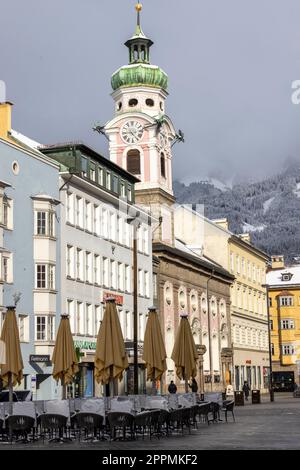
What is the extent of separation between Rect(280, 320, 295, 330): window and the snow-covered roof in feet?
15.0

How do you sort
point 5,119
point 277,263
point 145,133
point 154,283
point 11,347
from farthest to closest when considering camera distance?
point 277,263
point 145,133
point 154,283
point 5,119
point 11,347

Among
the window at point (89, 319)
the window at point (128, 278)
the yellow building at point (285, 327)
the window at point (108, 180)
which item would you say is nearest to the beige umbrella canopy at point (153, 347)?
the window at point (89, 319)

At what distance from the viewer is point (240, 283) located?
283 feet

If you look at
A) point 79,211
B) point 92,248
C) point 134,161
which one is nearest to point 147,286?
point 92,248

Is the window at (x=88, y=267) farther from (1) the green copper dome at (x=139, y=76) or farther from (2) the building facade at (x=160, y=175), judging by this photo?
(1) the green copper dome at (x=139, y=76)

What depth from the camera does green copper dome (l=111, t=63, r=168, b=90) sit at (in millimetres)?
74312

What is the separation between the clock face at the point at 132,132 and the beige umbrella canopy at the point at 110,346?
45590 millimetres

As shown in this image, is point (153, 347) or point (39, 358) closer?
point (153, 347)

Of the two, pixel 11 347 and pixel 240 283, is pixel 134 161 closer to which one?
pixel 240 283

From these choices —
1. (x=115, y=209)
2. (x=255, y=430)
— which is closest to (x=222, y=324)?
(x=115, y=209)

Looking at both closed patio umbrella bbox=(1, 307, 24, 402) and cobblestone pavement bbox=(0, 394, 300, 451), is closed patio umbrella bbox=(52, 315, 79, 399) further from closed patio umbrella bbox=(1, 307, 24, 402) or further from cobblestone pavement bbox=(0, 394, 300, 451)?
cobblestone pavement bbox=(0, 394, 300, 451)

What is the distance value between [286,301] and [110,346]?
84.1 meters

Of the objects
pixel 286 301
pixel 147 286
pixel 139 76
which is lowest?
pixel 147 286

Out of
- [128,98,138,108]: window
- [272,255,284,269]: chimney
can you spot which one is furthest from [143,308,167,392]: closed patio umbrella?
[272,255,284,269]: chimney
